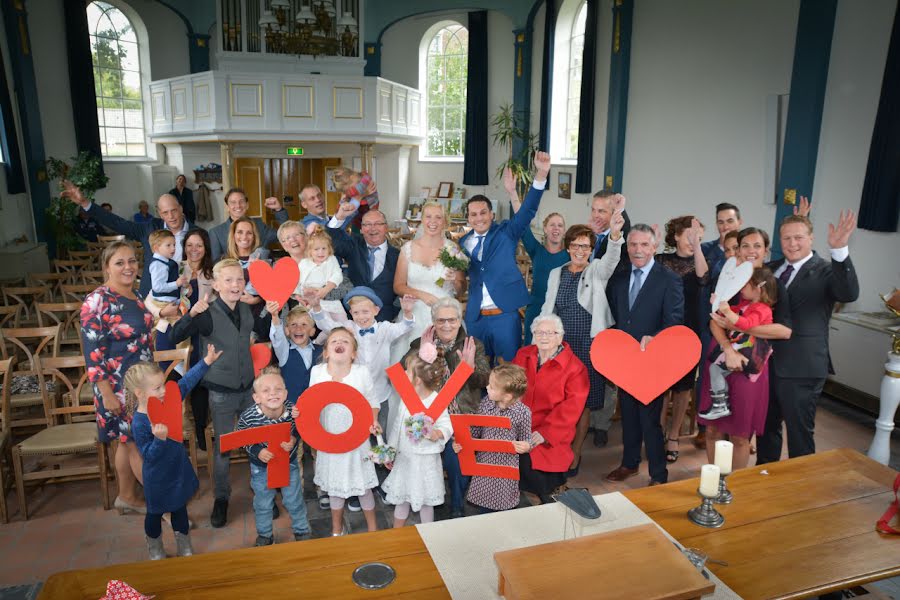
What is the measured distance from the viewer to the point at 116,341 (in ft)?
11.3

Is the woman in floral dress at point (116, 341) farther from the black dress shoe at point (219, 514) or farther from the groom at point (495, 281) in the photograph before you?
the groom at point (495, 281)

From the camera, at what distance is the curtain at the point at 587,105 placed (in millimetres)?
10484

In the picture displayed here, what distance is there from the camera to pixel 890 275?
562 centimetres

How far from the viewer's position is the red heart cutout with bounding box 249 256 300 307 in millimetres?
3580

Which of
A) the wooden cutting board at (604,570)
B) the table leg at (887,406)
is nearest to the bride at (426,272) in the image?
the wooden cutting board at (604,570)

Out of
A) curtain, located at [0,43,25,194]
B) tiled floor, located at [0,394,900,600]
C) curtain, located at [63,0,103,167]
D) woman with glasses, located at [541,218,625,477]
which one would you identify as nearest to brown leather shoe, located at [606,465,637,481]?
tiled floor, located at [0,394,900,600]

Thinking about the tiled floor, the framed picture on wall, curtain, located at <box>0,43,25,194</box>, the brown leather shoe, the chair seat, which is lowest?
the tiled floor

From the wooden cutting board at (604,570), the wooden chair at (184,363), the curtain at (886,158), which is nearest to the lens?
the wooden cutting board at (604,570)

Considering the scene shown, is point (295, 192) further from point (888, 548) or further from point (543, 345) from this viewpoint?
point (888, 548)

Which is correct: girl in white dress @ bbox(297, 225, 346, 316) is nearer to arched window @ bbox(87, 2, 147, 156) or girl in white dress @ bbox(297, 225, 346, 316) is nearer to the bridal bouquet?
the bridal bouquet

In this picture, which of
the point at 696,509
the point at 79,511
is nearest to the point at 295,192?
the point at 79,511

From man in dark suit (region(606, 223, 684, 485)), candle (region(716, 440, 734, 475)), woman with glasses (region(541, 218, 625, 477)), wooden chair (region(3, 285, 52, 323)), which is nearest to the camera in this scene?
candle (region(716, 440, 734, 475))

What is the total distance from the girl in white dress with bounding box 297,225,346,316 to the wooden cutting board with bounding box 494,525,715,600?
8.87 feet

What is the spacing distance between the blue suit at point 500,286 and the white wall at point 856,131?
3.66m
